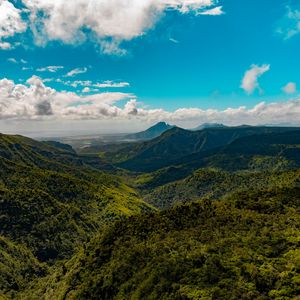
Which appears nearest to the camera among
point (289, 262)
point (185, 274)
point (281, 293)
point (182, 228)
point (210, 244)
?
point (281, 293)

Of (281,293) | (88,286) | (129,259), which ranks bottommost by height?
(88,286)

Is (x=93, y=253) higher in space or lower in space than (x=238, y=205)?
lower

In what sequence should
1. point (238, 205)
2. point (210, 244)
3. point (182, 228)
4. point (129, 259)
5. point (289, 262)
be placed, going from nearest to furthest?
1. point (289, 262)
2. point (210, 244)
3. point (129, 259)
4. point (182, 228)
5. point (238, 205)

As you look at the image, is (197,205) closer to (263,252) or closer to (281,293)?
(263,252)

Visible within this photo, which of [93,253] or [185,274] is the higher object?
[185,274]

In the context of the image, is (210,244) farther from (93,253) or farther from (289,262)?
(93,253)

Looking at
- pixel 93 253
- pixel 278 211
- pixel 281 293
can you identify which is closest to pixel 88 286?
pixel 93 253

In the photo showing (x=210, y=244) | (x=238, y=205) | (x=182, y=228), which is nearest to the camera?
(x=210, y=244)

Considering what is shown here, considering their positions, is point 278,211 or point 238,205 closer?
point 278,211

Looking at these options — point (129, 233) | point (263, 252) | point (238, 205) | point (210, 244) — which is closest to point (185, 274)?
point (210, 244)
